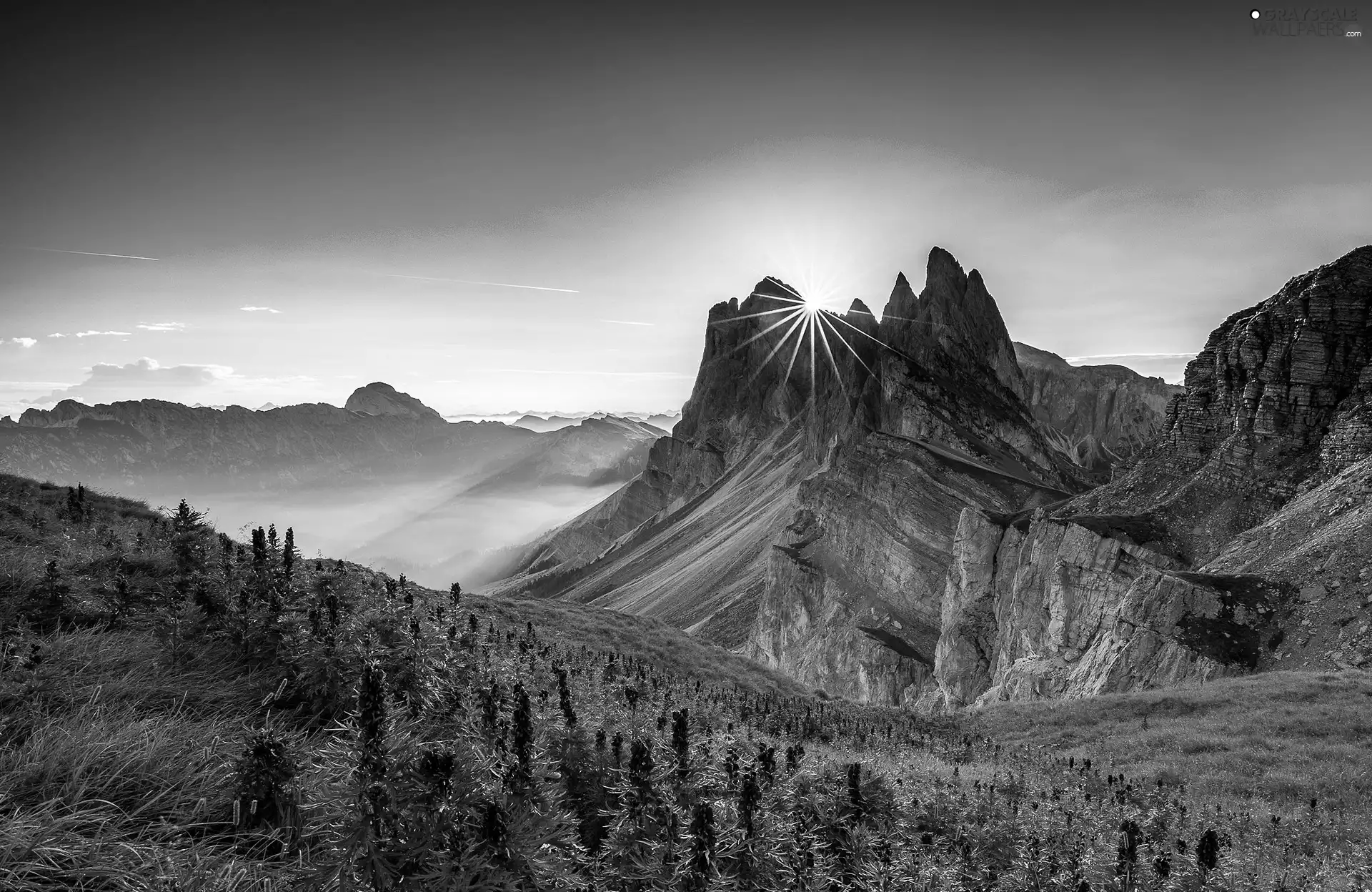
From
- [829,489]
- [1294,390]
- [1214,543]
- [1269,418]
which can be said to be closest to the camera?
[1214,543]

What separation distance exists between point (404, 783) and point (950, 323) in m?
155

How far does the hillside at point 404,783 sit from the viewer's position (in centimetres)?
352

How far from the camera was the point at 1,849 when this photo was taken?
340cm

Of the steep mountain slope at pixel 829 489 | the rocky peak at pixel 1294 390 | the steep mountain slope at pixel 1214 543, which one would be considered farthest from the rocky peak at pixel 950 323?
the steep mountain slope at pixel 1214 543

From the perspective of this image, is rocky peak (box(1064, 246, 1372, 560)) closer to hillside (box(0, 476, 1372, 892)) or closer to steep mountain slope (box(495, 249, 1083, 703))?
steep mountain slope (box(495, 249, 1083, 703))

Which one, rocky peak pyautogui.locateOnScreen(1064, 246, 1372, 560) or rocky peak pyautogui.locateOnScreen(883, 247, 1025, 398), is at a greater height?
rocky peak pyautogui.locateOnScreen(883, 247, 1025, 398)

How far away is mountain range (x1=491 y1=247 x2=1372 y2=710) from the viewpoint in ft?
96.4

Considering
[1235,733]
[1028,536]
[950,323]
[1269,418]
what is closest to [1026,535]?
[1028,536]

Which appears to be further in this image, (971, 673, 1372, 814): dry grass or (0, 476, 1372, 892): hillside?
(971, 673, 1372, 814): dry grass

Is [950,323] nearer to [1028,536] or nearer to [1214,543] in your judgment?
[1028,536]

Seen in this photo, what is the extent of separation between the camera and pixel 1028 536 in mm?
47594

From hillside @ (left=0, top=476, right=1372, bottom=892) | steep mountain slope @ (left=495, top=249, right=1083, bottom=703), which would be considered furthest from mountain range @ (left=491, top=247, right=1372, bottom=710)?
hillside @ (left=0, top=476, right=1372, bottom=892)

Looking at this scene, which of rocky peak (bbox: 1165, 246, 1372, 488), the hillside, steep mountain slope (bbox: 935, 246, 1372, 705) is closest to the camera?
the hillside

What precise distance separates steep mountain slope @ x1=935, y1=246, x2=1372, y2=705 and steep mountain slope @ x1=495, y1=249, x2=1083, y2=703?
11.1 meters
